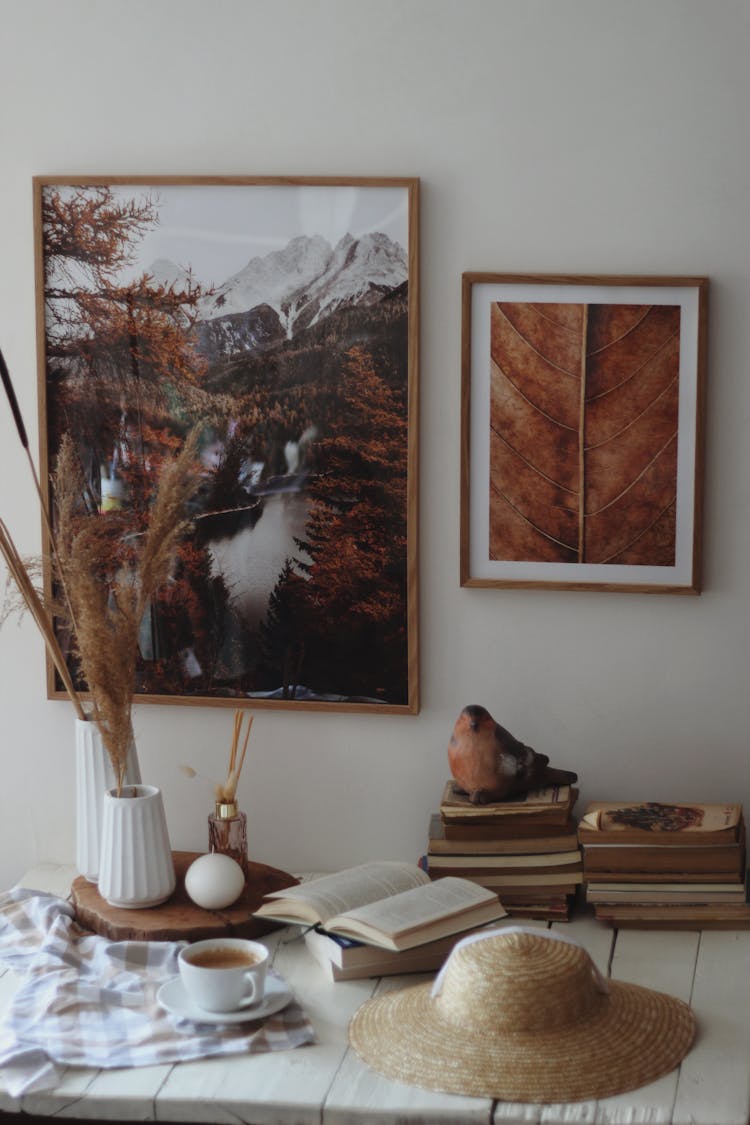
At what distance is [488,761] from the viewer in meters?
1.73

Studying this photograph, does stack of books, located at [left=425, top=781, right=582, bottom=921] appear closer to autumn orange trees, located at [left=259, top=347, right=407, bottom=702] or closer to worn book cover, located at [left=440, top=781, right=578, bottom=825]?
worn book cover, located at [left=440, top=781, right=578, bottom=825]

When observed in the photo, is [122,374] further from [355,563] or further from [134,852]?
[134,852]

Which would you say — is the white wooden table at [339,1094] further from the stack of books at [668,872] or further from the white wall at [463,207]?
the white wall at [463,207]

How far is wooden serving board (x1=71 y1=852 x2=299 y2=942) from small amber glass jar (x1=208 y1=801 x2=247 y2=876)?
0.14 feet

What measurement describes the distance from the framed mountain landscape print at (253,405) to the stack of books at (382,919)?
13.4 inches

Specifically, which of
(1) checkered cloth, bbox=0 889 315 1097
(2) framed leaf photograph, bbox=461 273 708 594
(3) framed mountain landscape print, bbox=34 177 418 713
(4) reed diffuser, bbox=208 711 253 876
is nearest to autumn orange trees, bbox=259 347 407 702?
(3) framed mountain landscape print, bbox=34 177 418 713

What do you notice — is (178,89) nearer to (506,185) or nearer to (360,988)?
(506,185)

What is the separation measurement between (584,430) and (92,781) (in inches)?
33.5

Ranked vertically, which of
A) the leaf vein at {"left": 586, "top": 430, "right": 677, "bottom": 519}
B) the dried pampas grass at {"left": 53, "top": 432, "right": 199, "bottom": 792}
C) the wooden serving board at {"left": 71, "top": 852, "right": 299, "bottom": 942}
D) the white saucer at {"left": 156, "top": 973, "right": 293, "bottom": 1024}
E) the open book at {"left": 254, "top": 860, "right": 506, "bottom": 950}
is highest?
the leaf vein at {"left": 586, "top": 430, "right": 677, "bottom": 519}

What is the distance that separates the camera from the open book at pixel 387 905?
152cm

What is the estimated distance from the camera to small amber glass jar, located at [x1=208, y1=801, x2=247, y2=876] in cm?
176

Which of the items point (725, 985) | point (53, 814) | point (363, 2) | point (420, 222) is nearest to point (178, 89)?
point (363, 2)

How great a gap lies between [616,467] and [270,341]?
535 millimetres

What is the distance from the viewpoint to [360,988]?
1537 mm
